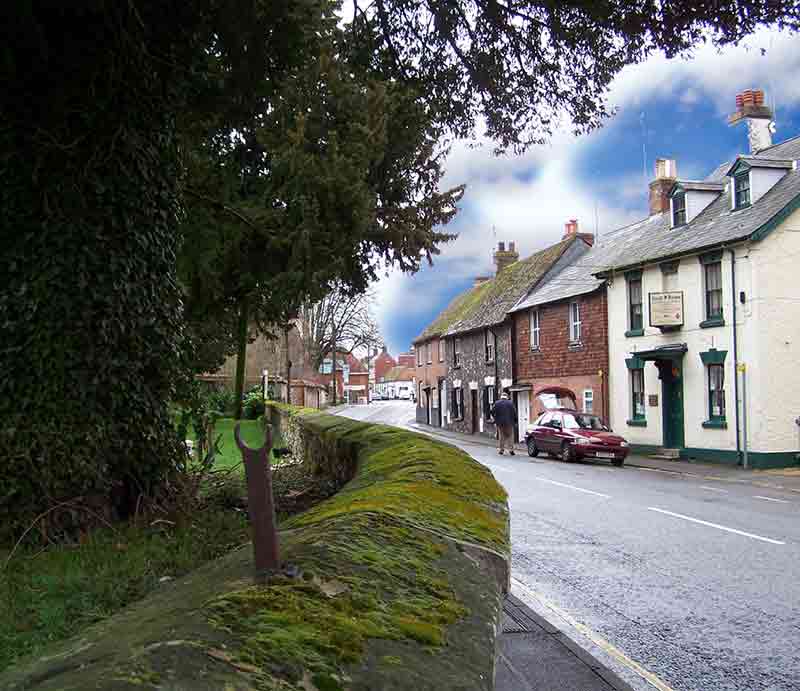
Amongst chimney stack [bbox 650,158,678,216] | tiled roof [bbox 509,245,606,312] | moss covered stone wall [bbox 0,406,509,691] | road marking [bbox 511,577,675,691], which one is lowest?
road marking [bbox 511,577,675,691]

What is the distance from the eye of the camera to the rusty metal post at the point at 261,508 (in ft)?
5.15

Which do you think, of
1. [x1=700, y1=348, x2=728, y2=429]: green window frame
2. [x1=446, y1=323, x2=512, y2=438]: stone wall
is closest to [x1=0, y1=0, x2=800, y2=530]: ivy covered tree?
[x1=700, y1=348, x2=728, y2=429]: green window frame

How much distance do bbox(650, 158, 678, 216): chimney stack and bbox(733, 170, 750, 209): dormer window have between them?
225 inches

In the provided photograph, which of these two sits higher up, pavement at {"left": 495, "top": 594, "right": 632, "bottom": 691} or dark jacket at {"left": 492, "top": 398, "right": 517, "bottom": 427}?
dark jacket at {"left": 492, "top": 398, "right": 517, "bottom": 427}

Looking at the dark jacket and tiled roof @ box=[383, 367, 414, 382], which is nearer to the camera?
the dark jacket

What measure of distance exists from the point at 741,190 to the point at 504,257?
2507cm

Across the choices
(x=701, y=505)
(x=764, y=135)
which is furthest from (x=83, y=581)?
(x=764, y=135)

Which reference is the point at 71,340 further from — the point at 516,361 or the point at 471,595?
the point at 516,361

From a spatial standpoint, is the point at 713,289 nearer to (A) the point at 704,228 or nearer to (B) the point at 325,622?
(A) the point at 704,228

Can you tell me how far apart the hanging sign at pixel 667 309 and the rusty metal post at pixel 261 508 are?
2495 centimetres

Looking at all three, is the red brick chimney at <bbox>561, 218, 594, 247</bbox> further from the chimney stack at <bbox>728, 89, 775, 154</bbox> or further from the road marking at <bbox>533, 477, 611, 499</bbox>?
the road marking at <bbox>533, 477, 611, 499</bbox>

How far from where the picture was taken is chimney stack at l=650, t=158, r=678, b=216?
3086 cm

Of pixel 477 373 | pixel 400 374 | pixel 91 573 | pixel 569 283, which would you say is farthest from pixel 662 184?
pixel 400 374

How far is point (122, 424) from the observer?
4.74 metres
